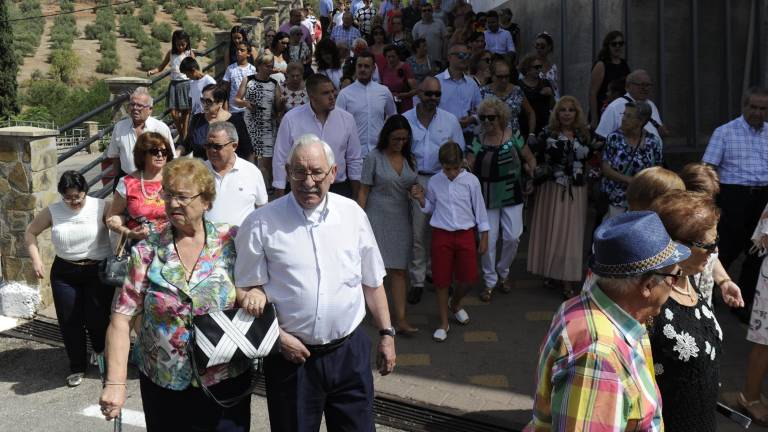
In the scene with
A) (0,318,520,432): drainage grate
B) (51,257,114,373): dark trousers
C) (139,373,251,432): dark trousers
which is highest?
(139,373,251,432): dark trousers

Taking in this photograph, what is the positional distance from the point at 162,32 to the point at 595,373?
49840 mm

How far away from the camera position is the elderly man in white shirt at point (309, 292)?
12.4 ft

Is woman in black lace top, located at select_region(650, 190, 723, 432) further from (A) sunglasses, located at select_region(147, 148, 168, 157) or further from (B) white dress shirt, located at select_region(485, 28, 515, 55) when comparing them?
(B) white dress shirt, located at select_region(485, 28, 515, 55)

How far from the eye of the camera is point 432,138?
7.63m

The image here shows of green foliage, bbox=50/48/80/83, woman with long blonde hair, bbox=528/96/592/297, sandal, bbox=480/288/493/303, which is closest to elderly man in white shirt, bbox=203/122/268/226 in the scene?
sandal, bbox=480/288/493/303

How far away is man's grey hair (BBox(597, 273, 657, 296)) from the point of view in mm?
2633

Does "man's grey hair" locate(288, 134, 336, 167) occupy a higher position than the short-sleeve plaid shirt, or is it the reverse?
"man's grey hair" locate(288, 134, 336, 167)

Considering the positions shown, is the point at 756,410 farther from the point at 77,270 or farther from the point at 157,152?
the point at 77,270

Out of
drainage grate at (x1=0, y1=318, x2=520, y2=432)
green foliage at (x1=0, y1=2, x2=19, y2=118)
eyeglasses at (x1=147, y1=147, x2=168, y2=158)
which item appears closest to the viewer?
drainage grate at (x1=0, y1=318, x2=520, y2=432)

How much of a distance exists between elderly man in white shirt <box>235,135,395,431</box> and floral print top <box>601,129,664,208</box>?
12.6ft

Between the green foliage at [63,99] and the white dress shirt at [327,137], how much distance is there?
1076 inches

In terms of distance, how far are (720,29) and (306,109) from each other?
5756 millimetres

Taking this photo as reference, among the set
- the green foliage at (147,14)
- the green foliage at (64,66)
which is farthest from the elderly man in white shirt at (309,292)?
the green foliage at (147,14)

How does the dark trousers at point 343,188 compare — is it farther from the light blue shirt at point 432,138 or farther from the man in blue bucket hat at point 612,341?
the man in blue bucket hat at point 612,341
